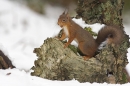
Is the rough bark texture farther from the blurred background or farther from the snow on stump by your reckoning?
the blurred background

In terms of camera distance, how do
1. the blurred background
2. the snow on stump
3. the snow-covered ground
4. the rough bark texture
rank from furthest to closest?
the blurred background < the snow-covered ground < the rough bark texture < the snow on stump

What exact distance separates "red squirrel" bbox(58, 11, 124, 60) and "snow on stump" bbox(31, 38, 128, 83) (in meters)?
0.08

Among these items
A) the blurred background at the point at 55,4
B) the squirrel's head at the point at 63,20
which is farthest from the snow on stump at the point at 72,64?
the blurred background at the point at 55,4

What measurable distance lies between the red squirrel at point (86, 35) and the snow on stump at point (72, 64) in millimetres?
85

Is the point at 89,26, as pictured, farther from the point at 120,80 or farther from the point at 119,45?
the point at 120,80

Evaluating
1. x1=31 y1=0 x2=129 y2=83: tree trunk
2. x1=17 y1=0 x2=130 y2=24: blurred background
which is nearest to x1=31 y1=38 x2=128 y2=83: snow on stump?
x1=31 y1=0 x2=129 y2=83: tree trunk

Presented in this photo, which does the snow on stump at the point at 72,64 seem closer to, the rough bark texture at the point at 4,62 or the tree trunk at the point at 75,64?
the tree trunk at the point at 75,64

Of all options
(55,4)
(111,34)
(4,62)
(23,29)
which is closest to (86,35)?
(111,34)

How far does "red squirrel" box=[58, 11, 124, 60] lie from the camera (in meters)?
3.54

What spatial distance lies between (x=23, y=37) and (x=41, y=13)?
137cm

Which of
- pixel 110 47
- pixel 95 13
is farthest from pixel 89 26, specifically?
pixel 110 47

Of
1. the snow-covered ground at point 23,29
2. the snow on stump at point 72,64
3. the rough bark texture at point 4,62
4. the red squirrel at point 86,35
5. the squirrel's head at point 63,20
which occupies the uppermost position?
the snow-covered ground at point 23,29

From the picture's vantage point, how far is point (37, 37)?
6492 millimetres

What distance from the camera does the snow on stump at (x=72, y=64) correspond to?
3495 mm
